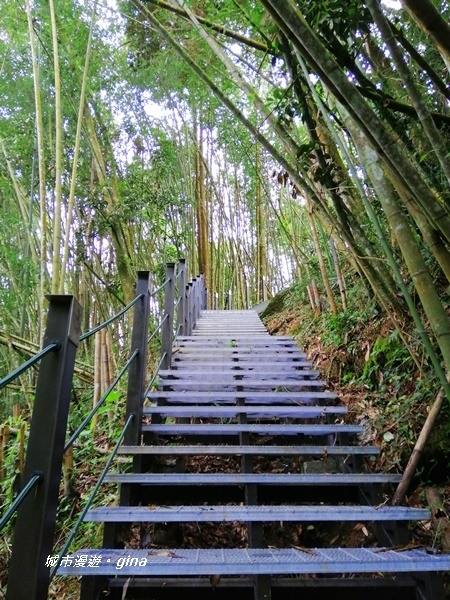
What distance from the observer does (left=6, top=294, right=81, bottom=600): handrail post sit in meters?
→ 0.81

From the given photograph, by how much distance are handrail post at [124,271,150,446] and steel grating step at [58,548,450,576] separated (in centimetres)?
65

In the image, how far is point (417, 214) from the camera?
144 centimetres

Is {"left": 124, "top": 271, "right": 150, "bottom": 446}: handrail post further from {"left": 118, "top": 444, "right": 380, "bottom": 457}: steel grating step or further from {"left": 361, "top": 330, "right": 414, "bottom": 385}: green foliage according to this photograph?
{"left": 361, "top": 330, "right": 414, "bottom": 385}: green foliage

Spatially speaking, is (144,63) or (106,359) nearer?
(106,359)

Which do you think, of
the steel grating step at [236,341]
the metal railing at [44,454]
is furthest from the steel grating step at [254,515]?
the steel grating step at [236,341]

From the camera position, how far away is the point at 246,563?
105cm

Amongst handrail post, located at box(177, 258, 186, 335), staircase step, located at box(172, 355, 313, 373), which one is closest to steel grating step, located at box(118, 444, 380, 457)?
staircase step, located at box(172, 355, 313, 373)

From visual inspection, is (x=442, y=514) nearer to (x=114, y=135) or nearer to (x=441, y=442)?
(x=441, y=442)

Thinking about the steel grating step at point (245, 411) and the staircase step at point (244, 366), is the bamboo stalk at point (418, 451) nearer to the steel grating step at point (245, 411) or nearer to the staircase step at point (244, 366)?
the steel grating step at point (245, 411)

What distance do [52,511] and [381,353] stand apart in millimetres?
1991

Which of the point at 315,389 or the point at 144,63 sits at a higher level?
the point at 144,63

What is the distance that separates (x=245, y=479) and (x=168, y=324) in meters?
1.56

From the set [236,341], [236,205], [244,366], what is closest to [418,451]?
[244,366]

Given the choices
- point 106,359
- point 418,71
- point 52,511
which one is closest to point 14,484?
point 106,359
